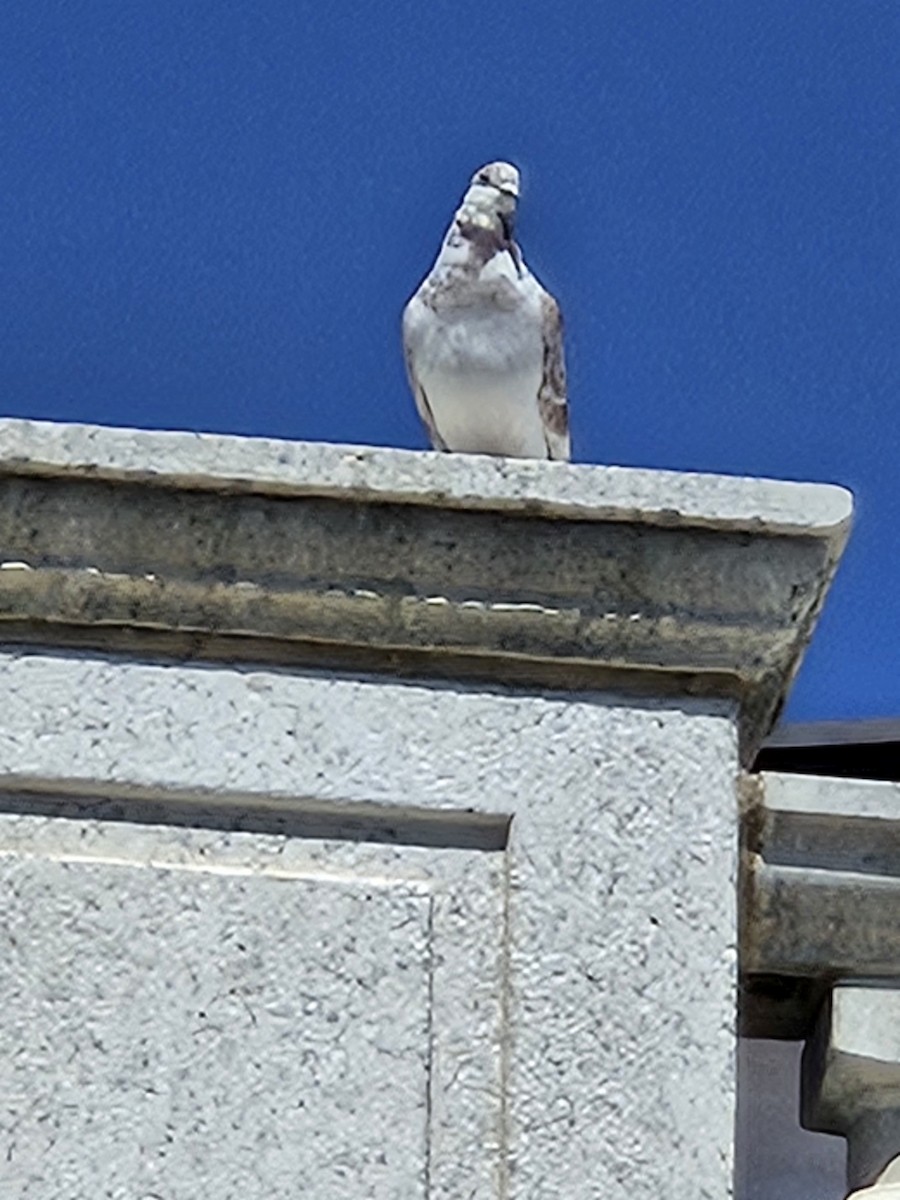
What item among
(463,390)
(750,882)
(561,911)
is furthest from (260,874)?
(463,390)

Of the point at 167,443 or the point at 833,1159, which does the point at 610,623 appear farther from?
the point at 833,1159

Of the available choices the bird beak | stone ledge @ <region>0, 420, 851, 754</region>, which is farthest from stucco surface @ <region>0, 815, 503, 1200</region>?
the bird beak

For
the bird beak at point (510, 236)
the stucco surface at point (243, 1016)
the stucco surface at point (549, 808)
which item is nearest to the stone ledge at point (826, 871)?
the stucco surface at point (549, 808)

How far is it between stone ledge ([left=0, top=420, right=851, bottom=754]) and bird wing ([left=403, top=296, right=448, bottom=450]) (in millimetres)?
771

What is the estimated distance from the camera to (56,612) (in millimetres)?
2594

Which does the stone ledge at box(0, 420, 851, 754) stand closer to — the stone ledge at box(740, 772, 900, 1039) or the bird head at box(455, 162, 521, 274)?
the stone ledge at box(740, 772, 900, 1039)

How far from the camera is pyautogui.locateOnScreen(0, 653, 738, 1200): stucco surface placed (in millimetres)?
2453

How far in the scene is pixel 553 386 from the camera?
333 centimetres

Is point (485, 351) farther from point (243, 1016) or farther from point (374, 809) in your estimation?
point (243, 1016)

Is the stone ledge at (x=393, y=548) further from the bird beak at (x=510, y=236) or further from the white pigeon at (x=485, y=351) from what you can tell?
the bird beak at (x=510, y=236)

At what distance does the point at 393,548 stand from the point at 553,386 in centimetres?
80

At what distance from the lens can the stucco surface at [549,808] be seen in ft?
8.05

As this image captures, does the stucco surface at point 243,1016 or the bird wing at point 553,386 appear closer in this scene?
the stucco surface at point 243,1016

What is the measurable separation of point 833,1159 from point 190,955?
1005 millimetres
